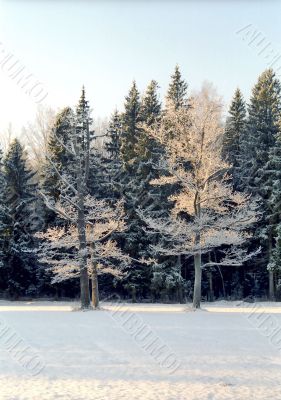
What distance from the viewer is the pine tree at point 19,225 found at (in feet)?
122

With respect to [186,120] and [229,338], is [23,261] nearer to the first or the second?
[186,120]

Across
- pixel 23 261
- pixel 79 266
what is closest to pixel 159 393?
pixel 79 266

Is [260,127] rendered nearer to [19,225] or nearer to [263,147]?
[263,147]

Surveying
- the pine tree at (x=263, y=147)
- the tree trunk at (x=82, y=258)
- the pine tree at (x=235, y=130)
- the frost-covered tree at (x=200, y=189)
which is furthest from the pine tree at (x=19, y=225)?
the pine tree at (x=263, y=147)

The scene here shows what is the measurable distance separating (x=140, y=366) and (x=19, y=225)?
29.6 meters

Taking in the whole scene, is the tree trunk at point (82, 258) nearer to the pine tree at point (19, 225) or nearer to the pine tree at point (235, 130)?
the pine tree at point (19, 225)

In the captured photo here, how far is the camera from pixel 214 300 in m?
38.3

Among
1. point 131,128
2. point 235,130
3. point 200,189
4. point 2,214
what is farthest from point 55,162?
point 235,130

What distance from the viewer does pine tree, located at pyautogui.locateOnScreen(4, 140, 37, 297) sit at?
122 ft

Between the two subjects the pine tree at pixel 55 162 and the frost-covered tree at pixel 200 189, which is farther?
the pine tree at pixel 55 162

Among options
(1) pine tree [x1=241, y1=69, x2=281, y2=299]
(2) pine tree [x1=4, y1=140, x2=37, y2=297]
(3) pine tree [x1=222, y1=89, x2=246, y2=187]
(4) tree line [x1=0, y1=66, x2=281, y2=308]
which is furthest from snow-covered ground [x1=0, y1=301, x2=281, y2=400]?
(3) pine tree [x1=222, y1=89, x2=246, y2=187]

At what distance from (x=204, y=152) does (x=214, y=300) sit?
17840 millimetres

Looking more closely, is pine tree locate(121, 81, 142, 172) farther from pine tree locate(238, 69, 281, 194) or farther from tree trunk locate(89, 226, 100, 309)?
tree trunk locate(89, 226, 100, 309)

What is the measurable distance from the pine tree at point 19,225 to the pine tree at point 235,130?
672 inches
